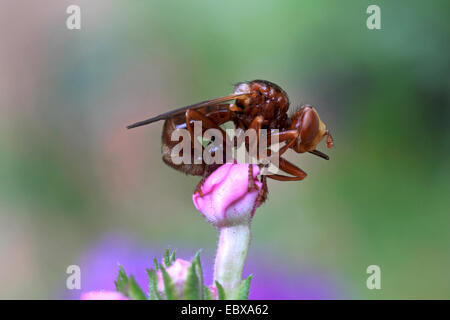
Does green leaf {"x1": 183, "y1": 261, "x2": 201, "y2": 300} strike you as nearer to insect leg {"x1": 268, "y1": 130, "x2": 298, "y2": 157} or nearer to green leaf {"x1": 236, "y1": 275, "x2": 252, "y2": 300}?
green leaf {"x1": 236, "y1": 275, "x2": 252, "y2": 300}

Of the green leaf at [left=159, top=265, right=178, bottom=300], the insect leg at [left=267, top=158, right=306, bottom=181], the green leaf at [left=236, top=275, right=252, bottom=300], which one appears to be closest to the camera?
the green leaf at [left=159, top=265, right=178, bottom=300]

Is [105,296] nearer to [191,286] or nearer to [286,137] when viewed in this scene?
[191,286]

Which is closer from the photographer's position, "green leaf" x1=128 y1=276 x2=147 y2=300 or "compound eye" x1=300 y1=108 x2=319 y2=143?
"green leaf" x1=128 y1=276 x2=147 y2=300

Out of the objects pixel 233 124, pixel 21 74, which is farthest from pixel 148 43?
pixel 233 124

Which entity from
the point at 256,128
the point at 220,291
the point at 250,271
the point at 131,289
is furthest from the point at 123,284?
the point at 250,271

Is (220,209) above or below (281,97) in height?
below

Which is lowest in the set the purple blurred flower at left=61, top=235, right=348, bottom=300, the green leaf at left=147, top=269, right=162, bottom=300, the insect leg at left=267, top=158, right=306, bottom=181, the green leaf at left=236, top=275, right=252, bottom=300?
the purple blurred flower at left=61, top=235, right=348, bottom=300

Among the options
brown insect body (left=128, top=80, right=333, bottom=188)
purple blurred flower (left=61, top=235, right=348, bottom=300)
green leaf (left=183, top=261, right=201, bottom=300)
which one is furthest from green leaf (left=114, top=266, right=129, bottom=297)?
purple blurred flower (left=61, top=235, right=348, bottom=300)
